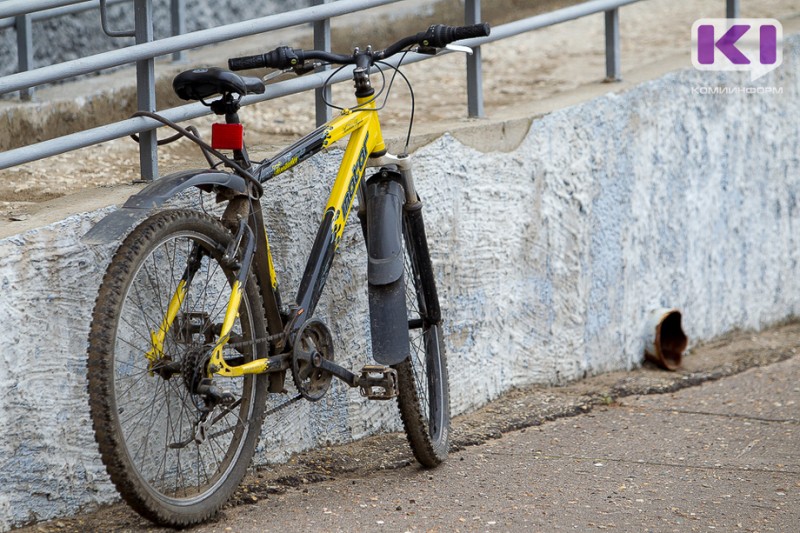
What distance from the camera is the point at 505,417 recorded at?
4.66 metres

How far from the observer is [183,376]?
3.04 metres

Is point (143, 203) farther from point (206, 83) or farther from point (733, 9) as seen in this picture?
point (733, 9)

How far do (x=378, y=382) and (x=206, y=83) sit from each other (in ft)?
3.70

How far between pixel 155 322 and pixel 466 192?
172cm

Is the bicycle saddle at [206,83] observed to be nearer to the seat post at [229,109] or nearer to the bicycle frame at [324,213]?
the seat post at [229,109]

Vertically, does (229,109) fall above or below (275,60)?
below

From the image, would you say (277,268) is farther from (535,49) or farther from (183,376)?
(535,49)

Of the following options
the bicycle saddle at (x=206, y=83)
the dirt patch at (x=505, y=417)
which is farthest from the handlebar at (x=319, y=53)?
the dirt patch at (x=505, y=417)

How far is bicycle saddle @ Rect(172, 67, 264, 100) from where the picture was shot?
10.1 ft

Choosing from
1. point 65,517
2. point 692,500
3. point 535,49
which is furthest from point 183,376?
point 535,49

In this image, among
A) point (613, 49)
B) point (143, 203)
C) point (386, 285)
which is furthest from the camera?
point (613, 49)

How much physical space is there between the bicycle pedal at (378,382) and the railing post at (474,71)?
1.67 metres

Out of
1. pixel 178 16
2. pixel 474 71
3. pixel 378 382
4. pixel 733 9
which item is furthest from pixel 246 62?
pixel 733 9

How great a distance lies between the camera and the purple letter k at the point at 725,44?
6.24m
